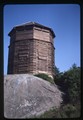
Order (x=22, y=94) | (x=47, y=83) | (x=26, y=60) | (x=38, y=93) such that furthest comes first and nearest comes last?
(x=26, y=60) → (x=47, y=83) → (x=38, y=93) → (x=22, y=94)

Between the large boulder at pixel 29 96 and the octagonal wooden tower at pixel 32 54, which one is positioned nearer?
the large boulder at pixel 29 96

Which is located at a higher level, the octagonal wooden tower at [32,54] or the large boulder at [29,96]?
the octagonal wooden tower at [32,54]

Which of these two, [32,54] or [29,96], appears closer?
[29,96]

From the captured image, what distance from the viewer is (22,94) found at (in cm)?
903

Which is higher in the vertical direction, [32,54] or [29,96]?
[32,54]

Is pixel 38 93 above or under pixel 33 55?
under

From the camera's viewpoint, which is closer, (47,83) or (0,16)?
(0,16)

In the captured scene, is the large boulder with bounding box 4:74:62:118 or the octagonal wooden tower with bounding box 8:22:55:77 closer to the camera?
the large boulder with bounding box 4:74:62:118

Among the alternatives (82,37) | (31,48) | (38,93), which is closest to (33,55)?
(31,48)

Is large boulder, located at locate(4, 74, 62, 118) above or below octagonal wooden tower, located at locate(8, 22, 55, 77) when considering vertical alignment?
below
